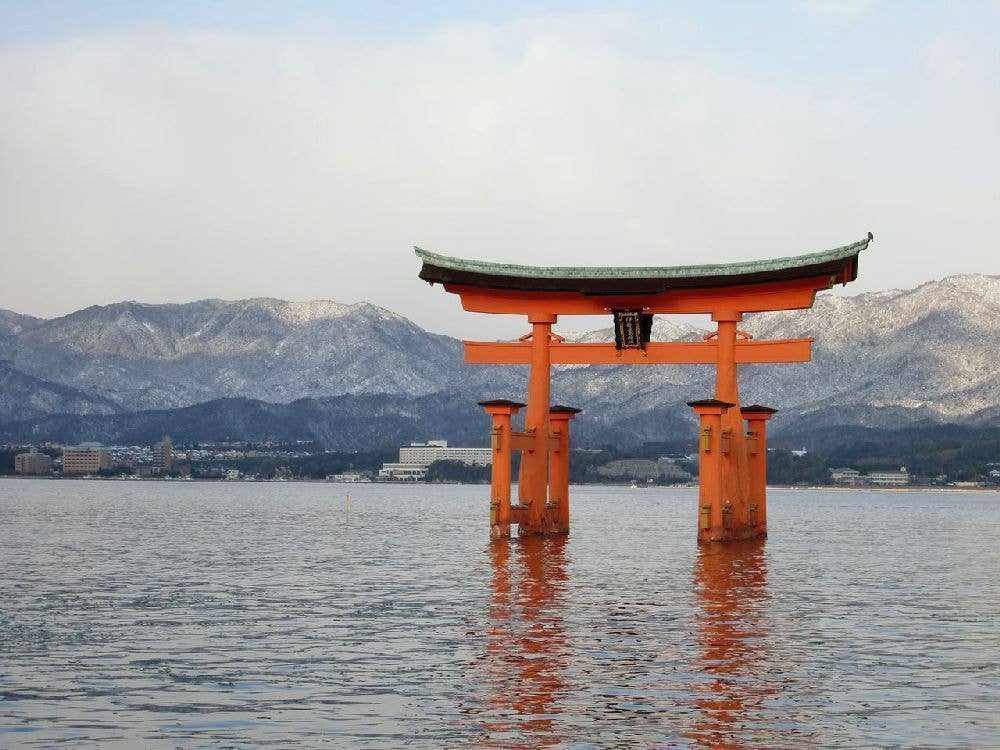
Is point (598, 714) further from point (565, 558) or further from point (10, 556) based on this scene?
point (10, 556)

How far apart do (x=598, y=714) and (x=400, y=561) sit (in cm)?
2784

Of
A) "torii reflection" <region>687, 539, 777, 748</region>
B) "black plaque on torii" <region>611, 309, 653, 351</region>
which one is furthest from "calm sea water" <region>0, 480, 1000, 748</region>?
"black plaque on torii" <region>611, 309, 653, 351</region>

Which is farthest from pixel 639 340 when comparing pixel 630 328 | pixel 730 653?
pixel 730 653

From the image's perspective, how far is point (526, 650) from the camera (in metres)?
20.9

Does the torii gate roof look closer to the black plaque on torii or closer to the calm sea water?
the black plaque on torii

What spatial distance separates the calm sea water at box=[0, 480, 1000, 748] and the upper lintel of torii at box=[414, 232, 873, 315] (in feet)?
28.1

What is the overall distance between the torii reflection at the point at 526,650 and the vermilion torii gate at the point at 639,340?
711 centimetres

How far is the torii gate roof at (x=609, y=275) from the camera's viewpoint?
145ft

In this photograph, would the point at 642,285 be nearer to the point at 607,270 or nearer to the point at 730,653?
the point at 607,270

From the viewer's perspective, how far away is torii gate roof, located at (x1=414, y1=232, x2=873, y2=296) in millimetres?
44281

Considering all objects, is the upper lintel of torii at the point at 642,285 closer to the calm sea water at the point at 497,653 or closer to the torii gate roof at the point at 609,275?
the torii gate roof at the point at 609,275

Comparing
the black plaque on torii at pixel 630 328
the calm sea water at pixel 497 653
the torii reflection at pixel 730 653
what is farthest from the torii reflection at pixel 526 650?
the black plaque on torii at pixel 630 328

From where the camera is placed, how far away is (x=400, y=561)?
142ft

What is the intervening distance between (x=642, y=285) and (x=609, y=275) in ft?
3.64
